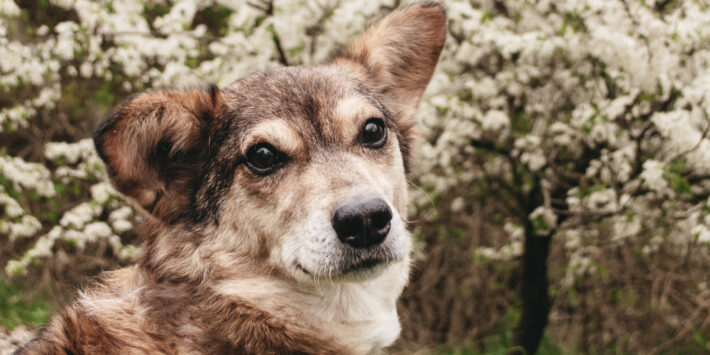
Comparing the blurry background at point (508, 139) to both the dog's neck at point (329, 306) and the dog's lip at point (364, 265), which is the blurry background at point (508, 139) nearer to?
the dog's neck at point (329, 306)

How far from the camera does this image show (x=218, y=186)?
114 inches

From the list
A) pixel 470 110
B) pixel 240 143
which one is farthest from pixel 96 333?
pixel 470 110

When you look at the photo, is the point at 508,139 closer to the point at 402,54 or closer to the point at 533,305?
the point at 533,305

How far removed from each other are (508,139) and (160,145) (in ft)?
14.4

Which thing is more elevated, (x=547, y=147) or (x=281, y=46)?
(x=281, y=46)

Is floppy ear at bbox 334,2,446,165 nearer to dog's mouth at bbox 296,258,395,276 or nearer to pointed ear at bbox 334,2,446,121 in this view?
pointed ear at bbox 334,2,446,121

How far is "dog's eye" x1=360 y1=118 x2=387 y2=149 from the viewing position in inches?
120

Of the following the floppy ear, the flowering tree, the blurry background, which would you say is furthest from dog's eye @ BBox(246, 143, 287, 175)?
the flowering tree

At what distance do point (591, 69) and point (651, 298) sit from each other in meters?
2.91

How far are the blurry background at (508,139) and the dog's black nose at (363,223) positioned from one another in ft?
9.69

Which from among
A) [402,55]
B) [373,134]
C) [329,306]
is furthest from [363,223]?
[402,55]

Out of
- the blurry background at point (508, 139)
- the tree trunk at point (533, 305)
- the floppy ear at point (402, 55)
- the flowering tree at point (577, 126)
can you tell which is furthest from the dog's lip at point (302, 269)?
the tree trunk at point (533, 305)

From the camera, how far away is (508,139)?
6.45 m

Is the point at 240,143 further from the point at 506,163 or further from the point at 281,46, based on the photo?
the point at 506,163
